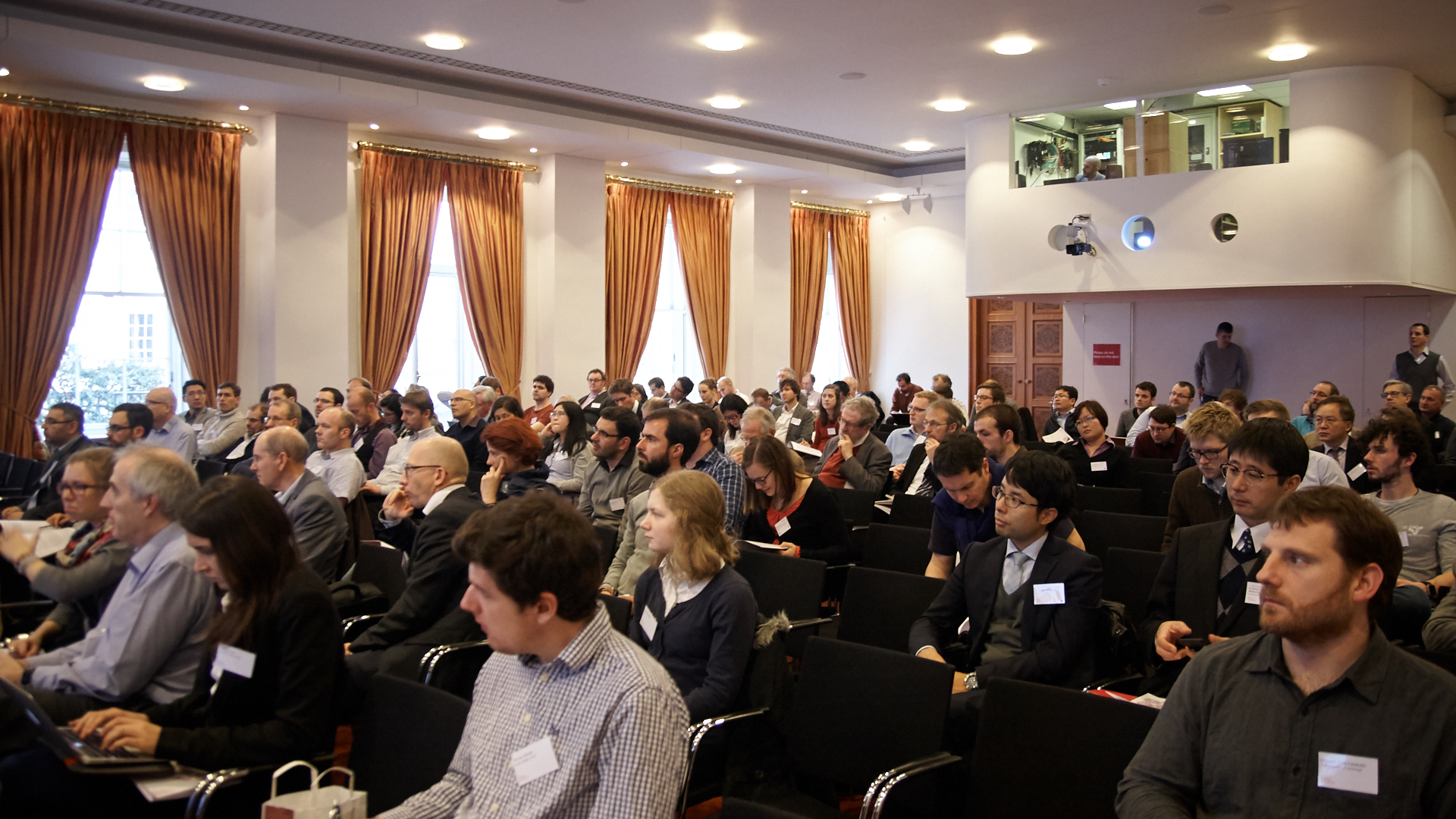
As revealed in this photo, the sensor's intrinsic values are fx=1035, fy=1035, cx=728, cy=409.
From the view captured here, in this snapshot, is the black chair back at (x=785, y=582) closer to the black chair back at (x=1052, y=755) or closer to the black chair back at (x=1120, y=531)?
the black chair back at (x=1052, y=755)

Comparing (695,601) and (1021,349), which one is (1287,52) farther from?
(695,601)

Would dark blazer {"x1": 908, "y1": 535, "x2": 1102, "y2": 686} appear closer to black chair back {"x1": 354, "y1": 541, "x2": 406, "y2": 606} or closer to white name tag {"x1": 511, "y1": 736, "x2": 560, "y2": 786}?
white name tag {"x1": 511, "y1": 736, "x2": 560, "y2": 786}

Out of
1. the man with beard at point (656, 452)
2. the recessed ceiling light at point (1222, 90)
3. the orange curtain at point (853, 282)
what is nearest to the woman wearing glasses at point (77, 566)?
the man with beard at point (656, 452)

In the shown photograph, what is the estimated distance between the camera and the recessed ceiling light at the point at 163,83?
28.4 ft

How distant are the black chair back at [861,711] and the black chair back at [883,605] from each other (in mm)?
824

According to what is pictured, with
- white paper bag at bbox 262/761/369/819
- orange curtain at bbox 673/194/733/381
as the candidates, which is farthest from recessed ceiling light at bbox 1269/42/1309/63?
white paper bag at bbox 262/761/369/819

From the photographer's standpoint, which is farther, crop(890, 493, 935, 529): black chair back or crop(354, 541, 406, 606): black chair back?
crop(890, 493, 935, 529): black chair back

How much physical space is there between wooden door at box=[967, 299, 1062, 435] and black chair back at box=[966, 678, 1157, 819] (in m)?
12.3

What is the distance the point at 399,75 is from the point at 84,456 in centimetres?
670

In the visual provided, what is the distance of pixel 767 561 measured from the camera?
388 centimetres

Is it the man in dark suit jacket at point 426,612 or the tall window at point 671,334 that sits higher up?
the tall window at point 671,334

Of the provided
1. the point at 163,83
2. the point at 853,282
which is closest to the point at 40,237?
the point at 163,83

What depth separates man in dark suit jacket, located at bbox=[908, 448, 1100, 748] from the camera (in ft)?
9.64

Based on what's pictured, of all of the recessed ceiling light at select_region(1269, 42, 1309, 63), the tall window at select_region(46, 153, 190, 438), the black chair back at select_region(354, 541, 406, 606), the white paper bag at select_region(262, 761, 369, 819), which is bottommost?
the white paper bag at select_region(262, 761, 369, 819)
